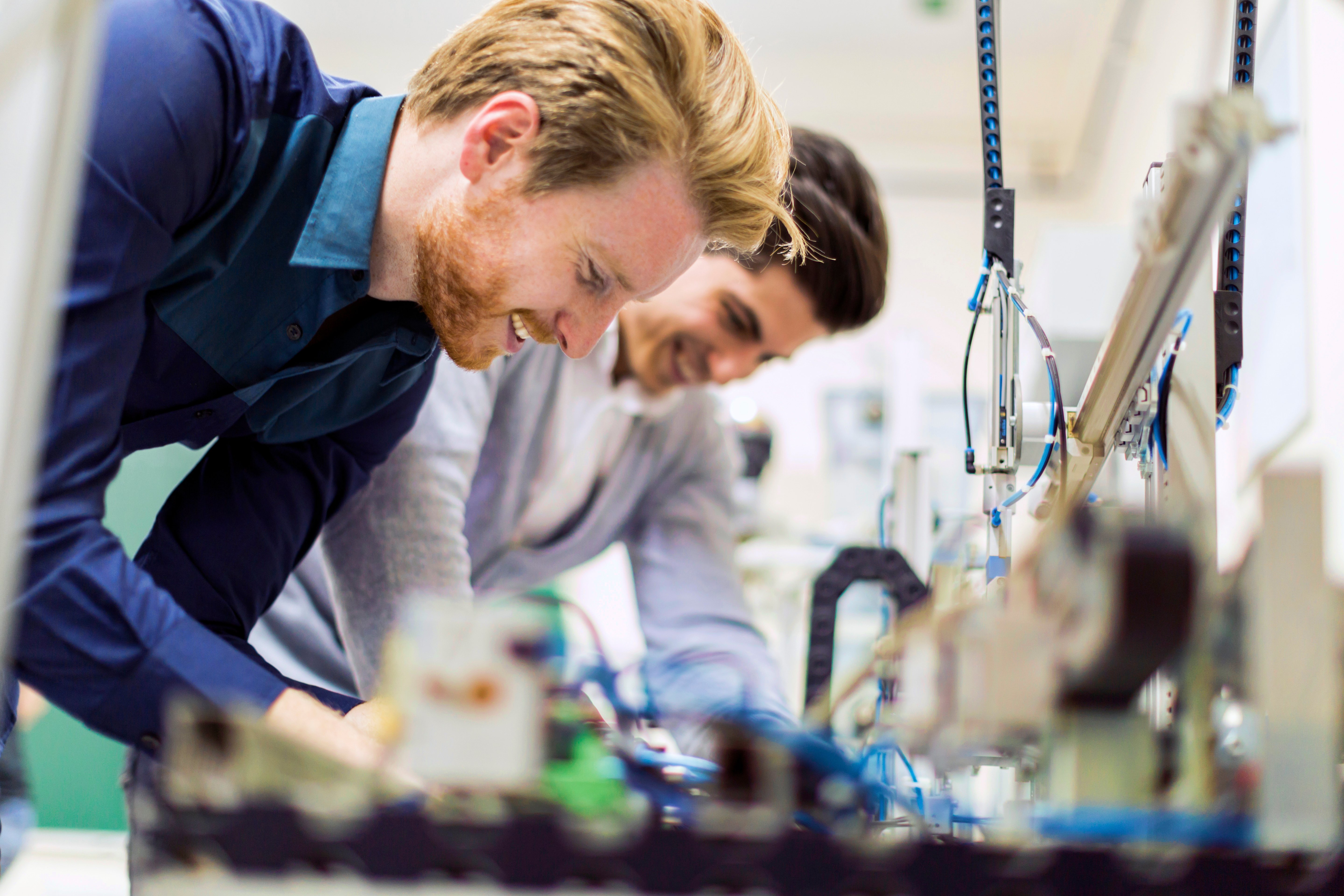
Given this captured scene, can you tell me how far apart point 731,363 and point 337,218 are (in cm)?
79

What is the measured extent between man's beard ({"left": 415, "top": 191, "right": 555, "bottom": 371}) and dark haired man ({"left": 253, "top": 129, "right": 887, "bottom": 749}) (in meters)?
0.32

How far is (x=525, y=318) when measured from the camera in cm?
102

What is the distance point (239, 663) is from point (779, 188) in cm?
74

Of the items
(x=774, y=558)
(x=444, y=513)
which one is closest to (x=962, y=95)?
(x=774, y=558)

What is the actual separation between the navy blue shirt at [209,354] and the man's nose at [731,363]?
21.3 inches

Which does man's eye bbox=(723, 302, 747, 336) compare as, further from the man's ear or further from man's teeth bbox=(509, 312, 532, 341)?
the man's ear

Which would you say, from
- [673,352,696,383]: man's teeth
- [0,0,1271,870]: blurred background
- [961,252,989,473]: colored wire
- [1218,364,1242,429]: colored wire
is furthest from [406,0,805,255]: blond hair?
[0,0,1271,870]: blurred background

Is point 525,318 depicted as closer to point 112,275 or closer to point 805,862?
point 112,275

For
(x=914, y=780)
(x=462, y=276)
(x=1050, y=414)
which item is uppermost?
(x=462, y=276)

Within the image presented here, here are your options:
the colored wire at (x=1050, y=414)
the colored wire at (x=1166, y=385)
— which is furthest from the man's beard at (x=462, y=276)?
the colored wire at (x=1166, y=385)

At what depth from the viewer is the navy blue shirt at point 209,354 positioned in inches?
24.2

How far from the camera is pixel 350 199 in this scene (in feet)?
3.12

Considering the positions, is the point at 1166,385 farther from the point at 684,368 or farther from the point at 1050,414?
the point at 684,368

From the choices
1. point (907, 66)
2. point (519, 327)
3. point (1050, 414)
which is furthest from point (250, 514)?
point (907, 66)
